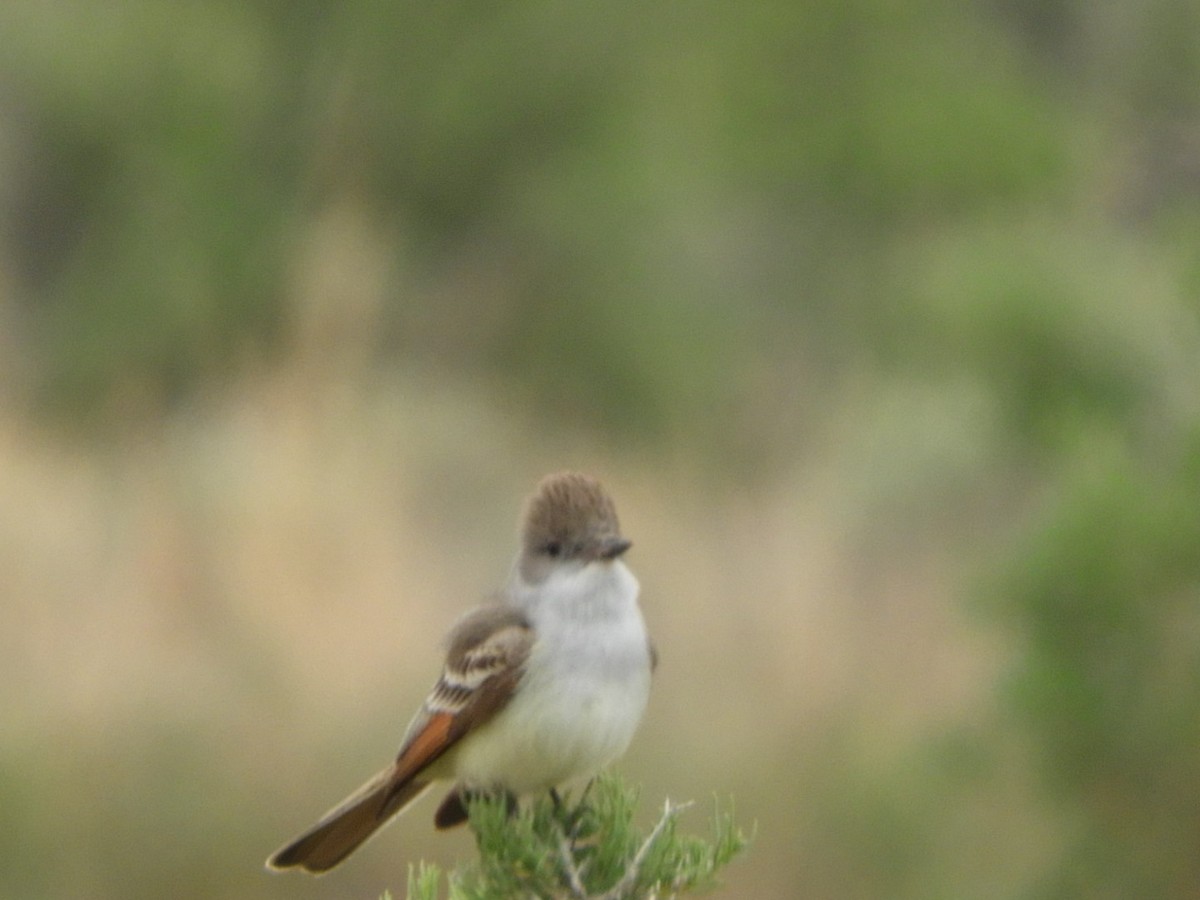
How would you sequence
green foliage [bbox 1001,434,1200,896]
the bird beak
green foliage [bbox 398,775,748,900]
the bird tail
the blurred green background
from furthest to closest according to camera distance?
the blurred green background, green foliage [bbox 1001,434,1200,896], the bird beak, the bird tail, green foliage [bbox 398,775,748,900]

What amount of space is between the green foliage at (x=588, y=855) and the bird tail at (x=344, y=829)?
21.5 inches

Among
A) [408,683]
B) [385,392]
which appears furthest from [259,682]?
[385,392]

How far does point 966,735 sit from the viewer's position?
25.8 feet

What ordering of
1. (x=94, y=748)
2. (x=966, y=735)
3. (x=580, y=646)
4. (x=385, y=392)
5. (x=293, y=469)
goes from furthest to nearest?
(x=385, y=392) → (x=293, y=469) → (x=94, y=748) → (x=966, y=735) → (x=580, y=646)

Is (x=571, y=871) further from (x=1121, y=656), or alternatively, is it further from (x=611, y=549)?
(x=1121, y=656)

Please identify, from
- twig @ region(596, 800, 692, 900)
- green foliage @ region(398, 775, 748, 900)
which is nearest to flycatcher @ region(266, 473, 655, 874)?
green foliage @ region(398, 775, 748, 900)

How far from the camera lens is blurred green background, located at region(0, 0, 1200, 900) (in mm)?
7746

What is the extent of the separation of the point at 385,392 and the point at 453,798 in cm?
1226

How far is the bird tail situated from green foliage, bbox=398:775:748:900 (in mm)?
546

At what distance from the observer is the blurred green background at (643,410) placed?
7746mm

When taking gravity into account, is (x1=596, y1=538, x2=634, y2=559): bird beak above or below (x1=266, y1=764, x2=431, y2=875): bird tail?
above

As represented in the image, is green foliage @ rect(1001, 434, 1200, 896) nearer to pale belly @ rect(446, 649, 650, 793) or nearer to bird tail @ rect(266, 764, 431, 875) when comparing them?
pale belly @ rect(446, 649, 650, 793)

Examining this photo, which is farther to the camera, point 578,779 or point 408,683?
point 408,683

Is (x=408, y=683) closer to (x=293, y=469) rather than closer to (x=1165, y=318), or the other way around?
(x=293, y=469)
